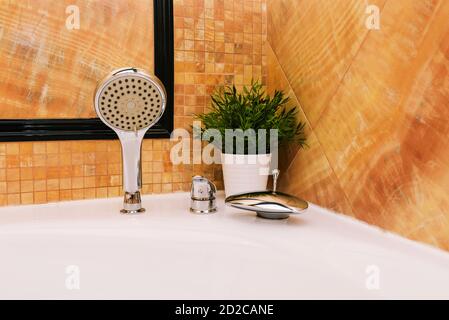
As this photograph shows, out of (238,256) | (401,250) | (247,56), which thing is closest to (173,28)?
(247,56)

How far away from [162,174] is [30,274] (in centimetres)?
38

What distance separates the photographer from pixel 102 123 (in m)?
1.07

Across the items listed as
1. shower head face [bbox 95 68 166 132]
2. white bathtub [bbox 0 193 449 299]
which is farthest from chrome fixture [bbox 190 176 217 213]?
shower head face [bbox 95 68 166 132]

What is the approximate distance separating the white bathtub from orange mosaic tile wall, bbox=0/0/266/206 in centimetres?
9

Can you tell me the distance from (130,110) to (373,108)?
45 cm

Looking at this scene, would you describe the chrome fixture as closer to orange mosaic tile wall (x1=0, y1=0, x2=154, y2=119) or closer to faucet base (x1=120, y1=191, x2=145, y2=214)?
faucet base (x1=120, y1=191, x2=145, y2=214)

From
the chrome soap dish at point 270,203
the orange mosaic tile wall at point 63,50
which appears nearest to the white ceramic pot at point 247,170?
the chrome soap dish at point 270,203

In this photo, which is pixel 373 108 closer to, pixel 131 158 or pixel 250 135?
pixel 250 135

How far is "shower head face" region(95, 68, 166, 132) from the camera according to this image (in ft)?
3.04

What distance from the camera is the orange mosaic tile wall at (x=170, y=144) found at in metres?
1.02

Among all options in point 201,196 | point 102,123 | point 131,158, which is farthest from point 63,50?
point 201,196

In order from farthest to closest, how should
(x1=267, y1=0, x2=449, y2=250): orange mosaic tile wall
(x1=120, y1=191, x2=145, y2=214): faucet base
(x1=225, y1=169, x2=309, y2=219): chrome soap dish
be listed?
(x1=120, y1=191, x2=145, y2=214): faucet base
(x1=225, y1=169, x2=309, y2=219): chrome soap dish
(x1=267, y1=0, x2=449, y2=250): orange mosaic tile wall

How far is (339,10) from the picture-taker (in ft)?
2.98

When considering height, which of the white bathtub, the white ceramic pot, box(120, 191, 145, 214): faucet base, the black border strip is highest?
the black border strip
